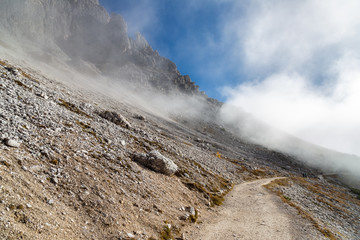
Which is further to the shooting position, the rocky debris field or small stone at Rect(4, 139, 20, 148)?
small stone at Rect(4, 139, 20, 148)

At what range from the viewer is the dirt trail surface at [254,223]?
1838 cm

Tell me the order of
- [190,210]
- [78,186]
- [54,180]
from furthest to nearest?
1. [190,210]
2. [78,186]
3. [54,180]

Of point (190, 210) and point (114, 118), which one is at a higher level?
point (114, 118)

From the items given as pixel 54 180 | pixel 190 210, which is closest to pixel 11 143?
pixel 54 180

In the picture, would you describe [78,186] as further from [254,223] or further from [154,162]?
[254,223]

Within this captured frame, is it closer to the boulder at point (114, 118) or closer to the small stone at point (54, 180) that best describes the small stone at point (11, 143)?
the small stone at point (54, 180)

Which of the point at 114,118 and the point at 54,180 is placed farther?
the point at 114,118

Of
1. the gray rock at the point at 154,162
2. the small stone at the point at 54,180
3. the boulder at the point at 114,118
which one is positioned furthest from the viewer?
the boulder at the point at 114,118

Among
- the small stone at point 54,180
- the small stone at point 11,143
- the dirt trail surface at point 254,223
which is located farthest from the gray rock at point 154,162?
the small stone at point 11,143

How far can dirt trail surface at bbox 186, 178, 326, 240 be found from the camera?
1838cm

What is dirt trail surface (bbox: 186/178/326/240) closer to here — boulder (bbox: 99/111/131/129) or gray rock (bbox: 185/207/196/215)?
gray rock (bbox: 185/207/196/215)

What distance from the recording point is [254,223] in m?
22.2

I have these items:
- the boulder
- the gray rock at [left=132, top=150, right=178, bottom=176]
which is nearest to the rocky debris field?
the gray rock at [left=132, top=150, right=178, bottom=176]

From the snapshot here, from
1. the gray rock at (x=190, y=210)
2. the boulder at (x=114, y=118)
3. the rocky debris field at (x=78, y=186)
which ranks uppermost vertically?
the boulder at (x=114, y=118)
